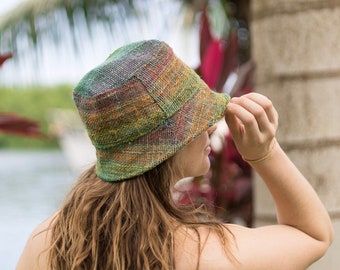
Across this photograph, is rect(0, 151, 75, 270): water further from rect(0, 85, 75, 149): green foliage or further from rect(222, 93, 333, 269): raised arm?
rect(222, 93, 333, 269): raised arm

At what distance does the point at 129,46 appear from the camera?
1.47 m

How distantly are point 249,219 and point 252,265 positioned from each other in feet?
6.53

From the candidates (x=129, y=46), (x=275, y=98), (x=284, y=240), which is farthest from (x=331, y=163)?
(x=129, y=46)

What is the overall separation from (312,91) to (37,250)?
3.84 feet

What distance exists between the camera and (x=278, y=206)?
1.54m

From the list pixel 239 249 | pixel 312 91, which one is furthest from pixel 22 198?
pixel 239 249

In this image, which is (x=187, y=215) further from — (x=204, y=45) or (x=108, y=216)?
(x=204, y=45)

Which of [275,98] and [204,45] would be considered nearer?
[275,98]

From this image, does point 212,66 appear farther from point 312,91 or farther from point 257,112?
point 257,112

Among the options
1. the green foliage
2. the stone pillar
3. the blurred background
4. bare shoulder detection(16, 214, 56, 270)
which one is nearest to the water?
the blurred background

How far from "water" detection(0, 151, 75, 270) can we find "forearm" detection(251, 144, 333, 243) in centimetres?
195

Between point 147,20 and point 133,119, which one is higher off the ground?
point 147,20

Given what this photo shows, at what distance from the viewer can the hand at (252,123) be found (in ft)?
4.63

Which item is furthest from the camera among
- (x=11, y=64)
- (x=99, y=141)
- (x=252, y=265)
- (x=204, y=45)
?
(x=11, y=64)
